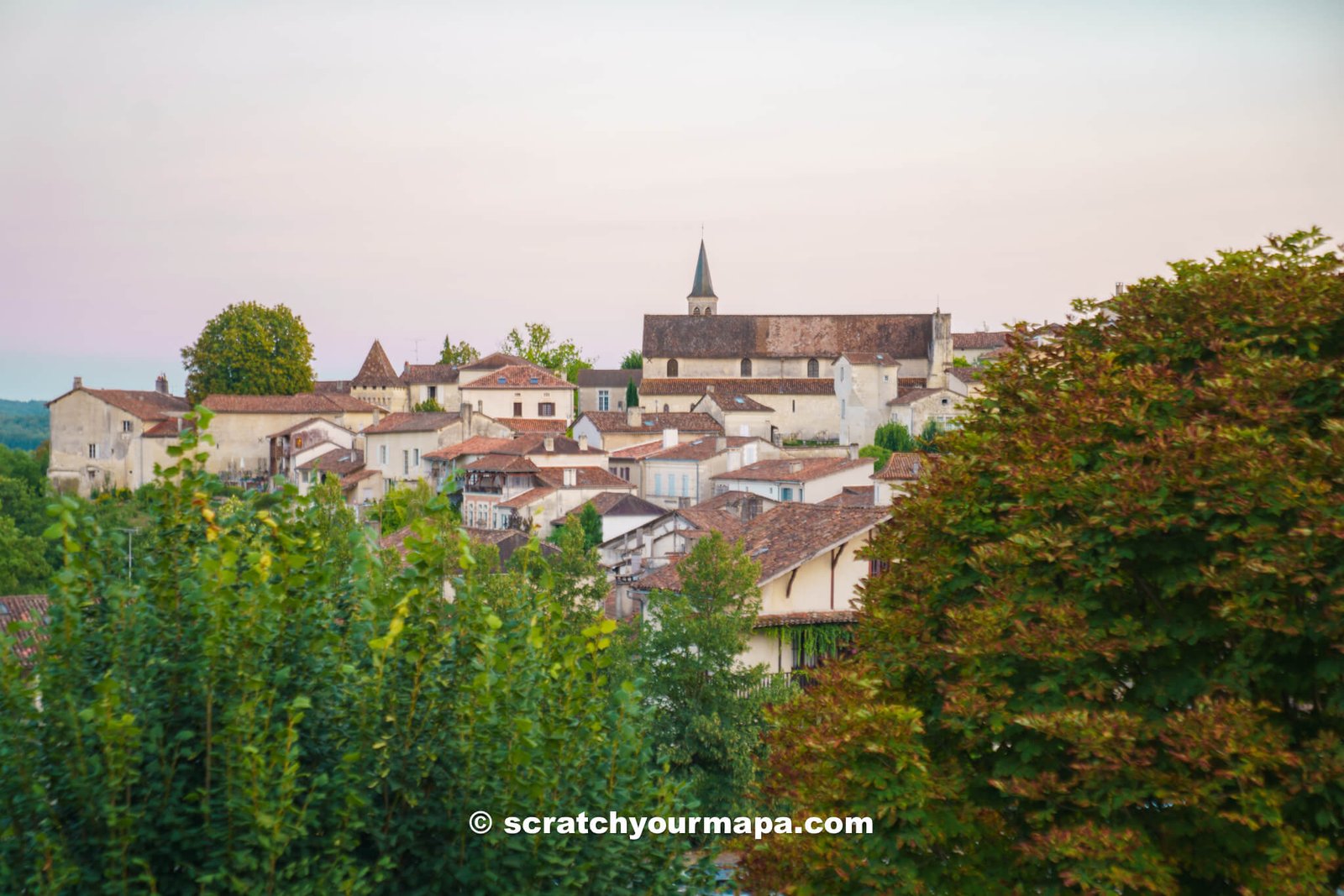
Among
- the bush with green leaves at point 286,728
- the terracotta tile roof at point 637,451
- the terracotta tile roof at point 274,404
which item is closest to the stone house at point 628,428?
the terracotta tile roof at point 637,451

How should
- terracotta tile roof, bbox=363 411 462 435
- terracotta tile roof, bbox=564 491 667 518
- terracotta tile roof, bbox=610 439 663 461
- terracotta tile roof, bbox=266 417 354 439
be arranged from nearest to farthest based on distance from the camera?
terracotta tile roof, bbox=564 491 667 518
terracotta tile roof, bbox=610 439 663 461
terracotta tile roof, bbox=363 411 462 435
terracotta tile roof, bbox=266 417 354 439

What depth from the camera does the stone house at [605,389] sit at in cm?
9369

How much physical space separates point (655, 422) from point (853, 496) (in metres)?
26.1

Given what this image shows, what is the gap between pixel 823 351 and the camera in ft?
290

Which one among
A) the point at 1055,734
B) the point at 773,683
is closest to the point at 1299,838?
the point at 1055,734

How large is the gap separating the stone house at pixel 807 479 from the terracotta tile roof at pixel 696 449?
15.6 ft

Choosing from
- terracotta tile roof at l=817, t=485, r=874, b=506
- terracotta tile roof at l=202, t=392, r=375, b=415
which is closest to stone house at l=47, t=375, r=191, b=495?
terracotta tile roof at l=202, t=392, r=375, b=415

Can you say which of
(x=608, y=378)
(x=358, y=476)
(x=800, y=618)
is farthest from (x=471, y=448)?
(x=608, y=378)

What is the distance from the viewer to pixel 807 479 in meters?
48.7

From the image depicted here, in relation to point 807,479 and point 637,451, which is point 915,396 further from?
point 807,479

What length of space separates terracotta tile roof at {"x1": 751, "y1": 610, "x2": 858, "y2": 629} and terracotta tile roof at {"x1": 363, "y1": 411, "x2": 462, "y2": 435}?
4243 cm

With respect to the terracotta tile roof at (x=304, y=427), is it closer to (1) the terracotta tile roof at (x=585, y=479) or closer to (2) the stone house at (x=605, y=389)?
(1) the terracotta tile roof at (x=585, y=479)

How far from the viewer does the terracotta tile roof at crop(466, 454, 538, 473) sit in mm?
53938

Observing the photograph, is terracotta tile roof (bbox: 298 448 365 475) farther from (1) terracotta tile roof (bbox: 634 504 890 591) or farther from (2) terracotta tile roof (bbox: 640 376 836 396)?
(1) terracotta tile roof (bbox: 634 504 890 591)
